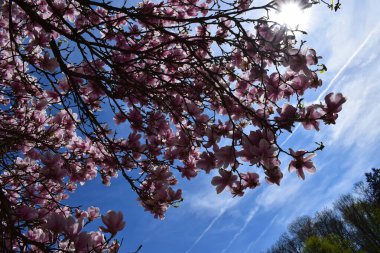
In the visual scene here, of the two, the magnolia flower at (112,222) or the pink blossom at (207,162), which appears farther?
the pink blossom at (207,162)

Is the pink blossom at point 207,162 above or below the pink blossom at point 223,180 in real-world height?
above

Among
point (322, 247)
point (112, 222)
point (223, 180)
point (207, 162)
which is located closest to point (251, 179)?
point (223, 180)

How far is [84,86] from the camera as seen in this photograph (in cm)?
406

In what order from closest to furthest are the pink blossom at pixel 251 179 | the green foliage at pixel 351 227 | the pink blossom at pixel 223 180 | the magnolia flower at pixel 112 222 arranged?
the magnolia flower at pixel 112 222
the pink blossom at pixel 223 180
the pink blossom at pixel 251 179
the green foliage at pixel 351 227

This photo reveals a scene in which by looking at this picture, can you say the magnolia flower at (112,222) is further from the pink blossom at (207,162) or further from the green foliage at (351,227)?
the green foliage at (351,227)

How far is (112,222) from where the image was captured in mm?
2152

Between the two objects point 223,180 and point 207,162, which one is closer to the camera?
point 223,180

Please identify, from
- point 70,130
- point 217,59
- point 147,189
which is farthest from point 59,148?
point 217,59

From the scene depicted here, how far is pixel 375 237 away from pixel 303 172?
33.8 m

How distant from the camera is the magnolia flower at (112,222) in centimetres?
215

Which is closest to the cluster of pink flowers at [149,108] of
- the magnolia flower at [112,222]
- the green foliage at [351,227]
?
the magnolia flower at [112,222]

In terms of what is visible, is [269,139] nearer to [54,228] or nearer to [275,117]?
[275,117]

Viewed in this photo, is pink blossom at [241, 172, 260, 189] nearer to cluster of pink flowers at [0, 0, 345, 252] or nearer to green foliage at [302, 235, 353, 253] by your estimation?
cluster of pink flowers at [0, 0, 345, 252]

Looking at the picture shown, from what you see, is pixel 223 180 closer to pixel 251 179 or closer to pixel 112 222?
pixel 251 179
